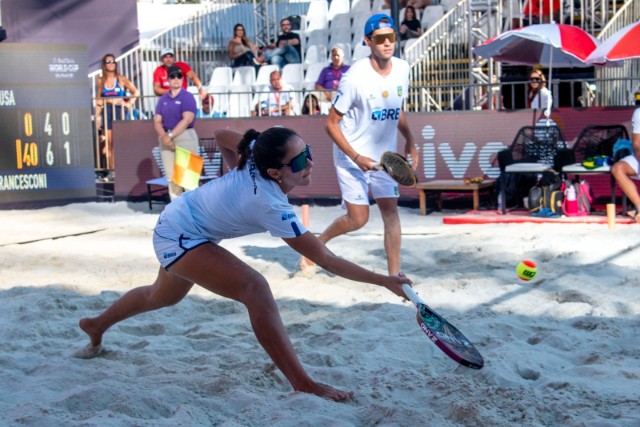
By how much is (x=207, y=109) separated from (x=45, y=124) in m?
3.01

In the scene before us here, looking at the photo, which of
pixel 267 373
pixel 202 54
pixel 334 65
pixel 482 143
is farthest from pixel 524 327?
pixel 202 54

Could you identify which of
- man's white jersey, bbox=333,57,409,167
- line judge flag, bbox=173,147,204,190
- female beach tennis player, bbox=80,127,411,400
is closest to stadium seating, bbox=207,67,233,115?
line judge flag, bbox=173,147,204,190

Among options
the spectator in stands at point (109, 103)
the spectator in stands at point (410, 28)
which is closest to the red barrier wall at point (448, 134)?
the spectator in stands at point (109, 103)

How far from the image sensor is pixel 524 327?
6086 mm

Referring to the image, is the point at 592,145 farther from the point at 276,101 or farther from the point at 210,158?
the point at 210,158

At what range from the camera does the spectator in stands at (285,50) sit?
18297mm

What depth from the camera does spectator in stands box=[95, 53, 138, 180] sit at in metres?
15.6

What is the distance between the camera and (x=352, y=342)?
18.6 ft

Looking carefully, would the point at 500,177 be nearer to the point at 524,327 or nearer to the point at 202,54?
the point at 524,327

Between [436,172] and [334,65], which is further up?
[334,65]

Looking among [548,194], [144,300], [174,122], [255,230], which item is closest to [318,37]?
[174,122]

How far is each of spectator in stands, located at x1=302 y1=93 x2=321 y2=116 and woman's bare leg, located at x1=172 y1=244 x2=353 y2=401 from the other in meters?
9.67

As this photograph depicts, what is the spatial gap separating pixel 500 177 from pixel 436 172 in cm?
131

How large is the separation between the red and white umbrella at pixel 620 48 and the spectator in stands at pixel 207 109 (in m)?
6.26
